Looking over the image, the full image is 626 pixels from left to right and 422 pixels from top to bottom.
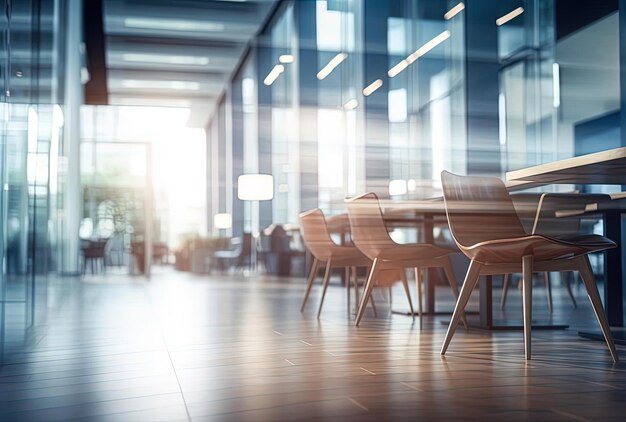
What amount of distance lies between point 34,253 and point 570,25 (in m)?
5.06

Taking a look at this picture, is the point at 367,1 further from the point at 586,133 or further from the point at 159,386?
the point at 159,386

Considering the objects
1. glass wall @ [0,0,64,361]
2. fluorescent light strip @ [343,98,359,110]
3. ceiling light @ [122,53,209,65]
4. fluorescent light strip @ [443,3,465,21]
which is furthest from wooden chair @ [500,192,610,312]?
ceiling light @ [122,53,209,65]

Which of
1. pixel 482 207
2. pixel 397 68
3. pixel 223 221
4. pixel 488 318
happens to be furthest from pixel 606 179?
pixel 223 221

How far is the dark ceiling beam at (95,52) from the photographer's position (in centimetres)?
958

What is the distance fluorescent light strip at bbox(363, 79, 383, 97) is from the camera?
25.2 feet

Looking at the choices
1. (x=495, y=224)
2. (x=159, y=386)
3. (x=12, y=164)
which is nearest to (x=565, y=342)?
(x=495, y=224)

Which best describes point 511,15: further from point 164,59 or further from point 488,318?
point 164,59

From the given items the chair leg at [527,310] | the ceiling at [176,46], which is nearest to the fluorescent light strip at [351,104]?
the ceiling at [176,46]

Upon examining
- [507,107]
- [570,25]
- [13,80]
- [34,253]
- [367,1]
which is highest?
[367,1]

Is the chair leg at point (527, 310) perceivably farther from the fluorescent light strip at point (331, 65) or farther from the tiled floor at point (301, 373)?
the fluorescent light strip at point (331, 65)

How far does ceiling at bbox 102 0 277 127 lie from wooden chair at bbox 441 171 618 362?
7564 mm

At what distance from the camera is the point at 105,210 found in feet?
34.1

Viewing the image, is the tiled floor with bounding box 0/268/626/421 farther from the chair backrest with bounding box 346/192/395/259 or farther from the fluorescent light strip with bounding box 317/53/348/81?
the fluorescent light strip with bounding box 317/53/348/81

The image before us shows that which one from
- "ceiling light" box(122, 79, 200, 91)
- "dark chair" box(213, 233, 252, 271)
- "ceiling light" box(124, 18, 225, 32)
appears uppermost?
"ceiling light" box(124, 18, 225, 32)
